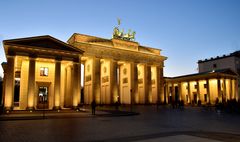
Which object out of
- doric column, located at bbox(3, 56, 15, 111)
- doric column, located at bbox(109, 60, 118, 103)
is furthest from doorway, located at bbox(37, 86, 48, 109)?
doric column, located at bbox(109, 60, 118, 103)

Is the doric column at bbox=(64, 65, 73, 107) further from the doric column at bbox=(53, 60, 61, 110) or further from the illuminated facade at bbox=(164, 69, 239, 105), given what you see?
the illuminated facade at bbox=(164, 69, 239, 105)

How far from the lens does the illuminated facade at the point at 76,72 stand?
93.0 feet

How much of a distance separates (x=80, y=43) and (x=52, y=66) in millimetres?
11876

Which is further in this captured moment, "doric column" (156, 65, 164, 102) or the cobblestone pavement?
"doric column" (156, 65, 164, 102)

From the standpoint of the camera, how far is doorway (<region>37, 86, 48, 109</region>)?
32.1 metres

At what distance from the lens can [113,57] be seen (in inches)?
1893

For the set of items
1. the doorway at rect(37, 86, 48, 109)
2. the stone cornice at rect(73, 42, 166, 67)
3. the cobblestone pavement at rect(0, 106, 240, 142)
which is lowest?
the cobblestone pavement at rect(0, 106, 240, 142)

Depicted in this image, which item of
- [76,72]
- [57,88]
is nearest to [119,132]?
[57,88]

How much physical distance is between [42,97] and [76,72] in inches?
275

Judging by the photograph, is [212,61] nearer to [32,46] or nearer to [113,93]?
[113,93]

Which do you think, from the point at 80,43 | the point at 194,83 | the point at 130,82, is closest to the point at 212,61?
the point at 194,83

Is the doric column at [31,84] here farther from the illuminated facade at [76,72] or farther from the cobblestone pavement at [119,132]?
the cobblestone pavement at [119,132]

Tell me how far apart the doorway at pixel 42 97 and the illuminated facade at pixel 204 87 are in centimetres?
3823

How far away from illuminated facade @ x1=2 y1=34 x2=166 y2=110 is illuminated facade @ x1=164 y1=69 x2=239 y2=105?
12438 mm
